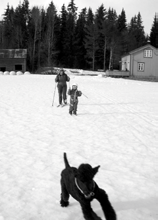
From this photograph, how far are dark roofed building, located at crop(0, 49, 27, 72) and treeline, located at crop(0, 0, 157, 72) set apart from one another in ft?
17.5

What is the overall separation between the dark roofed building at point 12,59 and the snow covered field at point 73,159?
124 feet

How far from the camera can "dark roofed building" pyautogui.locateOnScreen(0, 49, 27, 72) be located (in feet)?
152

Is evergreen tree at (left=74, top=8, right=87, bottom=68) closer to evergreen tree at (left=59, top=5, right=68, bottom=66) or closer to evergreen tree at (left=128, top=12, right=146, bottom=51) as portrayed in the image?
evergreen tree at (left=59, top=5, right=68, bottom=66)

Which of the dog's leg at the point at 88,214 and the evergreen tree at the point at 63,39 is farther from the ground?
the evergreen tree at the point at 63,39

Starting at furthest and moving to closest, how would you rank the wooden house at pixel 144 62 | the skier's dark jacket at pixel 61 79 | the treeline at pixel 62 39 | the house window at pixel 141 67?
the treeline at pixel 62 39 < the house window at pixel 141 67 < the wooden house at pixel 144 62 < the skier's dark jacket at pixel 61 79

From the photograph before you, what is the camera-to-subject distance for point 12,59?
4641 centimetres

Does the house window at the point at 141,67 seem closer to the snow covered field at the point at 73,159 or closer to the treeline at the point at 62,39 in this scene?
the treeline at the point at 62,39

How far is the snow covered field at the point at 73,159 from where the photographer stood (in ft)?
11.5

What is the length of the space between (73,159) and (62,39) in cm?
5723

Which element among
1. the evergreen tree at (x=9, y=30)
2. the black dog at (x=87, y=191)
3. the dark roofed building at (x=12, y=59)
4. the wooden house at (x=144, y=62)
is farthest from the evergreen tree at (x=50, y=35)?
the black dog at (x=87, y=191)

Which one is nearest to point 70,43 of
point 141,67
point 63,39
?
point 63,39

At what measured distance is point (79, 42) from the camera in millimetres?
60562

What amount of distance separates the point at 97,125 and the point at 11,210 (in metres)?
5.75

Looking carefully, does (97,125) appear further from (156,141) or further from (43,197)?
(43,197)
